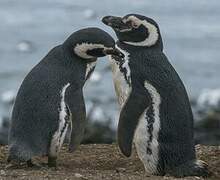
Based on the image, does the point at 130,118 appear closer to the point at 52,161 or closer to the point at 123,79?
the point at 123,79

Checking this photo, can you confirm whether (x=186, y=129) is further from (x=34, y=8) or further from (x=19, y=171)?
(x=34, y=8)

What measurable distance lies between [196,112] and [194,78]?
2.28m

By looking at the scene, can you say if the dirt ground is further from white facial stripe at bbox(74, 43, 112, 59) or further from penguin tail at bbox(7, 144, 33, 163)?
white facial stripe at bbox(74, 43, 112, 59)

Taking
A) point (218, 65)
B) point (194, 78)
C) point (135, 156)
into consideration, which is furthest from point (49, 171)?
point (218, 65)

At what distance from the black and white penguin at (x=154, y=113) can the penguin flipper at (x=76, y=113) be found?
221 millimetres

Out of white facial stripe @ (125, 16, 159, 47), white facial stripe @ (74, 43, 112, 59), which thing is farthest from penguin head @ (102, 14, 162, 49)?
white facial stripe @ (74, 43, 112, 59)

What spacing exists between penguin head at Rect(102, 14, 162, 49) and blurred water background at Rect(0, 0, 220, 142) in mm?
3187

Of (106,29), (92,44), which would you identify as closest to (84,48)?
(92,44)

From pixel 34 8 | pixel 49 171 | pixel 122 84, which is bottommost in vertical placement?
pixel 34 8

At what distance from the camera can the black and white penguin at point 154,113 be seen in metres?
5.16

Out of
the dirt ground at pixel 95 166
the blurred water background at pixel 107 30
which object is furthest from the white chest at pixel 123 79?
the blurred water background at pixel 107 30

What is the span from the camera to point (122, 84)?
17.3ft

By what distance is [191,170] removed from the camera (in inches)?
202

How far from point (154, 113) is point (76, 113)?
44 centimetres
